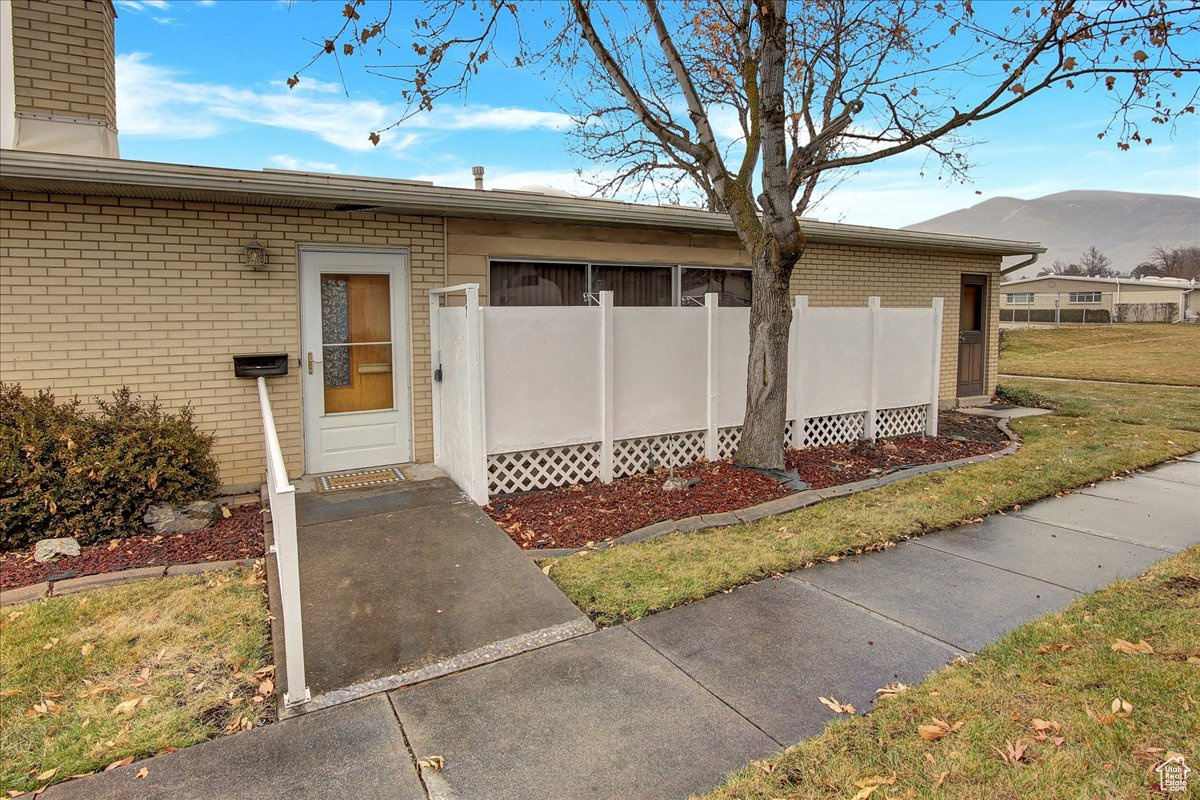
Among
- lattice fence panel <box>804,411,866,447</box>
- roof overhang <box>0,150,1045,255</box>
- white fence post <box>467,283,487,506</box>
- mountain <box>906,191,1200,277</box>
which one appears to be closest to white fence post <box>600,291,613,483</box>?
white fence post <box>467,283,487,506</box>

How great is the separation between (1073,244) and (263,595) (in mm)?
229384

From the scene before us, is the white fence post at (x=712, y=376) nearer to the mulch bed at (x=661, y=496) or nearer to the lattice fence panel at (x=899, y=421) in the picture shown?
the mulch bed at (x=661, y=496)

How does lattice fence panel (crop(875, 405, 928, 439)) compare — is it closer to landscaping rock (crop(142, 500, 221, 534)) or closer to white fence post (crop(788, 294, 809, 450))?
white fence post (crop(788, 294, 809, 450))

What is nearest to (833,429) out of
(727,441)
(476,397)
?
(727,441)

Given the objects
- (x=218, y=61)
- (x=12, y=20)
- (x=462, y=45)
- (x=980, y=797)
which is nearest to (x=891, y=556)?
(x=980, y=797)

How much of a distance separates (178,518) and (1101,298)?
53665 millimetres

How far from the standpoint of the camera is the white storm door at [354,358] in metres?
6.34

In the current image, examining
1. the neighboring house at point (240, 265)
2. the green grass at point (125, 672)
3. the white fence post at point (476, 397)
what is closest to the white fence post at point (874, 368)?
the neighboring house at point (240, 265)

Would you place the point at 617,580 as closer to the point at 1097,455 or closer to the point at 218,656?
the point at 218,656

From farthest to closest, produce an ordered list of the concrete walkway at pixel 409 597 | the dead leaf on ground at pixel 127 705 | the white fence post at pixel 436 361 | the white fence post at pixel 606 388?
the white fence post at pixel 436 361 < the white fence post at pixel 606 388 < the concrete walkway at pixel 409 597 < the dead leaf on ground at pixel 127 705

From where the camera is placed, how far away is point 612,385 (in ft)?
20.9

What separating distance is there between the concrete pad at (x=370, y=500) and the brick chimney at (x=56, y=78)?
12.2ft

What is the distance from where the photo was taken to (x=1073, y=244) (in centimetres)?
18488

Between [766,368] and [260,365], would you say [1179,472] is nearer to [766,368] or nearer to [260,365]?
[766,368]
